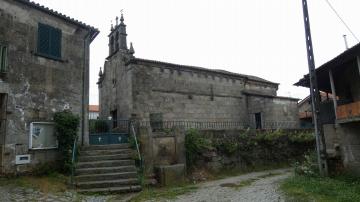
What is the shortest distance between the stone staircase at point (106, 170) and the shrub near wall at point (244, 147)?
121 inches

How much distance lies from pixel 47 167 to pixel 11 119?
7.14 feet

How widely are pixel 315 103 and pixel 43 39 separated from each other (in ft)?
36.4

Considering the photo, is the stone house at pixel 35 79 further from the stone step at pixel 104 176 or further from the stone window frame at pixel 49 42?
the stone step at pixel 104 176

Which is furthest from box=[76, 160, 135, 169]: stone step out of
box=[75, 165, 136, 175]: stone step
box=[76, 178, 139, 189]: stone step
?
box=[76, 178, 139, 189]: stone step

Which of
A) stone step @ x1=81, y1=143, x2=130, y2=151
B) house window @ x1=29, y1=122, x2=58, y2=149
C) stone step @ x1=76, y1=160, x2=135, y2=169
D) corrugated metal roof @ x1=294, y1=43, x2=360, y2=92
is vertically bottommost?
stone step @ x1=76, y1=160, x2=135, y2=169

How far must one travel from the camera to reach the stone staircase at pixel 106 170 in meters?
10.4

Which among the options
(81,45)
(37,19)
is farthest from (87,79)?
(37,19)

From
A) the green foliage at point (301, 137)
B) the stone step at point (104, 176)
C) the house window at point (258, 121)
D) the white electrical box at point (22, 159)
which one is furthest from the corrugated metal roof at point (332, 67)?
the white electrical box at point (22, 159)

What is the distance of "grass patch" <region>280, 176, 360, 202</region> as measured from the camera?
27.6 feet

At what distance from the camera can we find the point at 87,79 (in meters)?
13.9

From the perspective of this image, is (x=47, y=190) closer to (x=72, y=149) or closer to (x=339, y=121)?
(x=72, y=149)

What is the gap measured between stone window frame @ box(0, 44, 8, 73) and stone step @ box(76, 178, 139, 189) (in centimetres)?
482

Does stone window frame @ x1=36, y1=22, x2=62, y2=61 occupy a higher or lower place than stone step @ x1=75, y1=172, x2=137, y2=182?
A: higher

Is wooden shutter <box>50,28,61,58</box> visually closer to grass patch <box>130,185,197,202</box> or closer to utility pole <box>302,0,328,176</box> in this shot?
grass patch <box>130,185,197,202</box>
